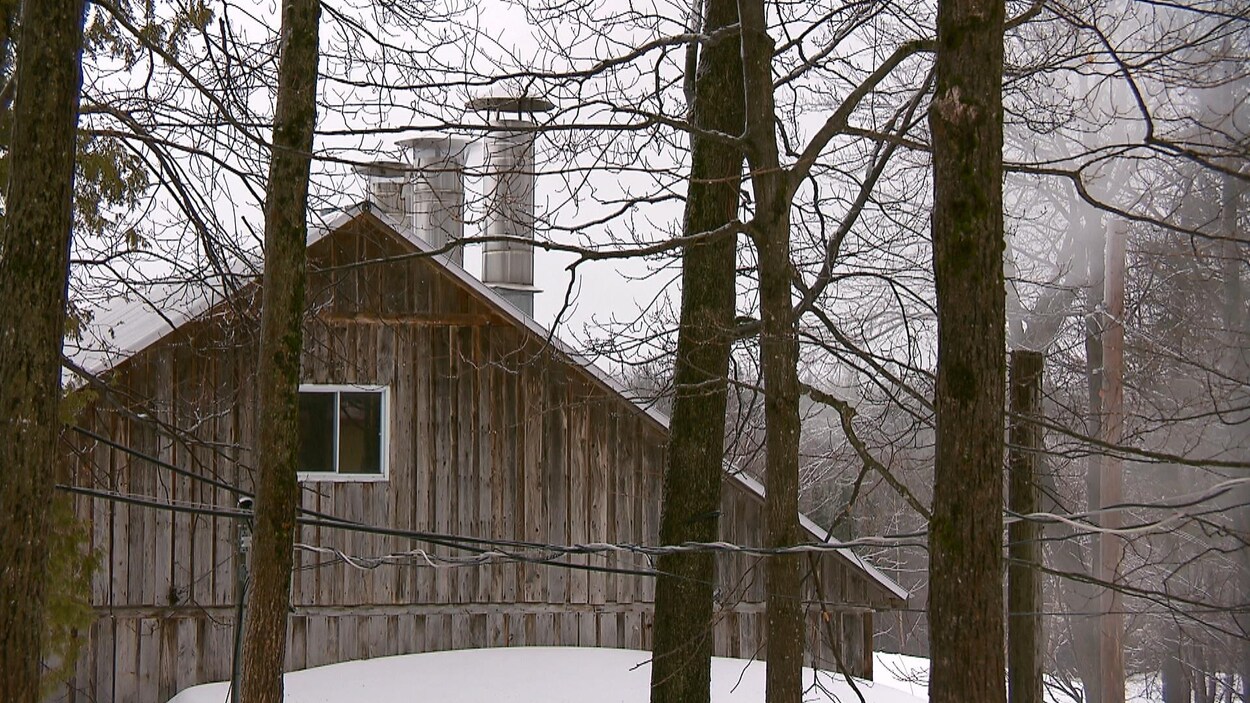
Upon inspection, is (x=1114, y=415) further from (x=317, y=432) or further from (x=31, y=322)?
(x=31, y=322)

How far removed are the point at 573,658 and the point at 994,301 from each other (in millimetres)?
10662

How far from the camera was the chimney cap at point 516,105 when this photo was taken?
30.0 ft

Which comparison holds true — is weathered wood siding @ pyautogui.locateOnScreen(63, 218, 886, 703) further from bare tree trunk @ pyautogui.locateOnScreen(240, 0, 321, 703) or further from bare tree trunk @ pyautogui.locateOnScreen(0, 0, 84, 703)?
bare tree trunk @ pyautogui.locateOnScreen(0, 0, 84, 703)

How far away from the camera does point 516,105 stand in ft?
31.7

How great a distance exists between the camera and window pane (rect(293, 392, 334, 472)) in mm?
15141

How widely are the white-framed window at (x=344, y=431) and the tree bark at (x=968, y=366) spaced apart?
10296 millimetres

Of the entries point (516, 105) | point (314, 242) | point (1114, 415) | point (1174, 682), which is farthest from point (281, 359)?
point (1174, 682)

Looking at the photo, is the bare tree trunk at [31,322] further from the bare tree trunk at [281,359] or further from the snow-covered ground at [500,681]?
the snow-covered ground at [500,681]

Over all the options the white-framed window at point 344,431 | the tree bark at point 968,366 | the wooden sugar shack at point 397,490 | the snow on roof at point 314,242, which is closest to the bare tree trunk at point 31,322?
the tree bark at point 968,366

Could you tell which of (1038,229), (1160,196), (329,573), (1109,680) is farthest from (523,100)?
(1038,229)

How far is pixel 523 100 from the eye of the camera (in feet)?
30.4

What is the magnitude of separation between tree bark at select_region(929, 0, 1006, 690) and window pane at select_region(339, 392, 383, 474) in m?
10.4

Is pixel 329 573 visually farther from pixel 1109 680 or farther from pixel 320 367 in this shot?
pixel 1109 680

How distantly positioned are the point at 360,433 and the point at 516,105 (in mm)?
6829
